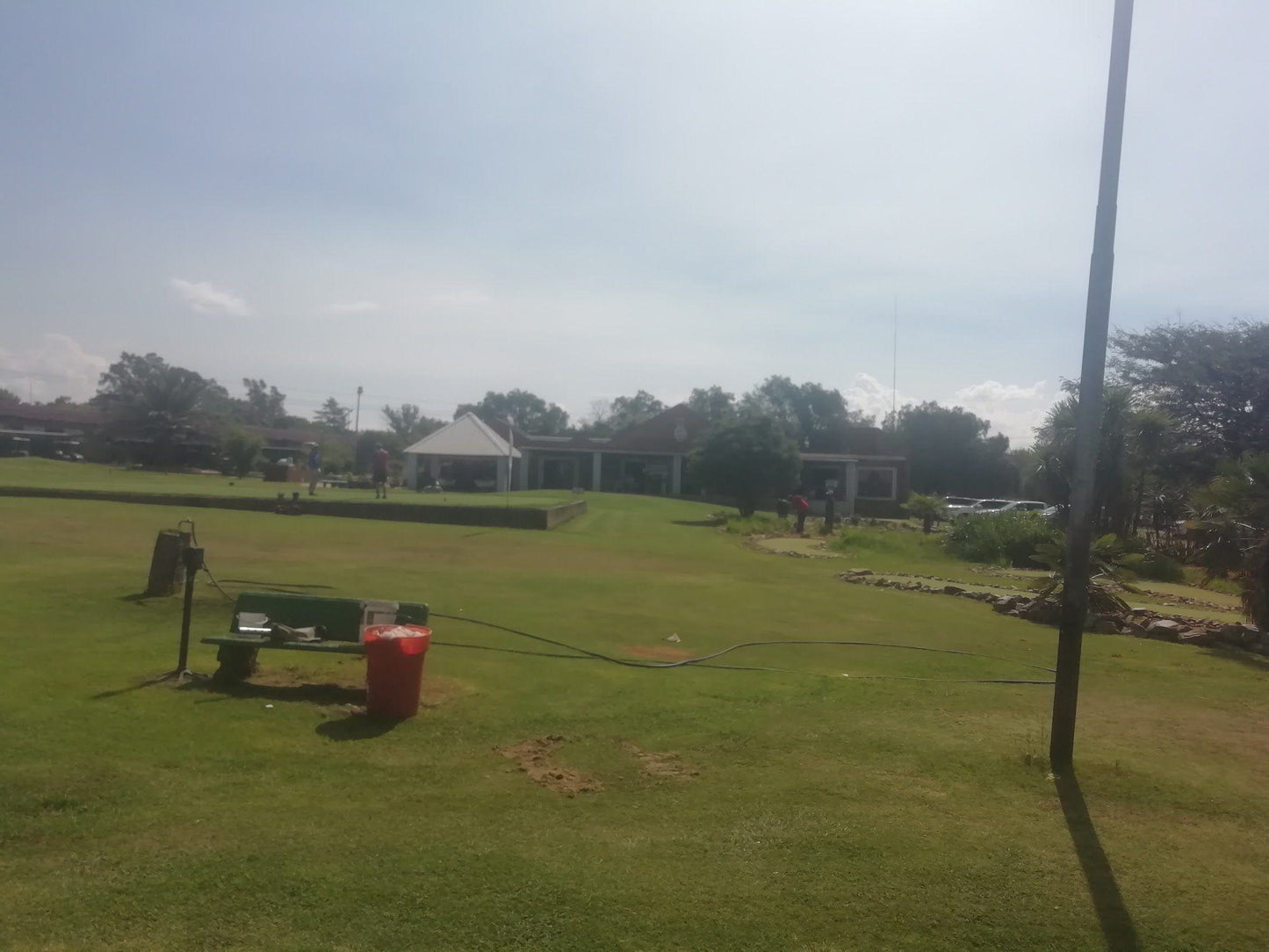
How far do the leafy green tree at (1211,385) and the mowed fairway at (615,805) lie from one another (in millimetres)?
35372

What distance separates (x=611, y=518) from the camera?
32.4 meters

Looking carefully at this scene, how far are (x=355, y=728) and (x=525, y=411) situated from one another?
119547 mm

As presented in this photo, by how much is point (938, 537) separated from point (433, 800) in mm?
26158

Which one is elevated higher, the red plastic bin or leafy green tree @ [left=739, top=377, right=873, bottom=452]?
leafy green tree @ [left=739, top=377, right=873, bottom=452]

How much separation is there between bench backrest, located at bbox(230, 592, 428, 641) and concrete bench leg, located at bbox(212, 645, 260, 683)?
0.53 metres

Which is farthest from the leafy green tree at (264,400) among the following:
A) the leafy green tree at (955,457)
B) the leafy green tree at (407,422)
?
the leafy green tree at (955,457)

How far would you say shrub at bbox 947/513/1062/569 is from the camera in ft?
80.4

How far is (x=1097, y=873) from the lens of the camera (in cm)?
469

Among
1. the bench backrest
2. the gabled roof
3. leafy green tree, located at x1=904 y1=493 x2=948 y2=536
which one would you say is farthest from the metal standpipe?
the gabled roof

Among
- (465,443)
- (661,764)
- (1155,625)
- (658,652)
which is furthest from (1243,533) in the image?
(465,443)

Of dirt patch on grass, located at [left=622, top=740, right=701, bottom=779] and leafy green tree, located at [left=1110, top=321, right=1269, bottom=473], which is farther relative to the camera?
leafy green tree, located at [left=1110, top=321, right=1269, bottom=473]

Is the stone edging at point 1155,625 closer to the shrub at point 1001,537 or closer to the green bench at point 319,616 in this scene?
the shrub at point 1001,537

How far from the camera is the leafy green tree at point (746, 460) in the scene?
1585 inches

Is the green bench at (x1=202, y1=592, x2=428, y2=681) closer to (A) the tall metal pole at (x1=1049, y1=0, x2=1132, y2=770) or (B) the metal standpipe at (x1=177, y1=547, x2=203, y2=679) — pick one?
(B) the metal standpipe at (x1=177, y1=547, x2=203, y2=679)
